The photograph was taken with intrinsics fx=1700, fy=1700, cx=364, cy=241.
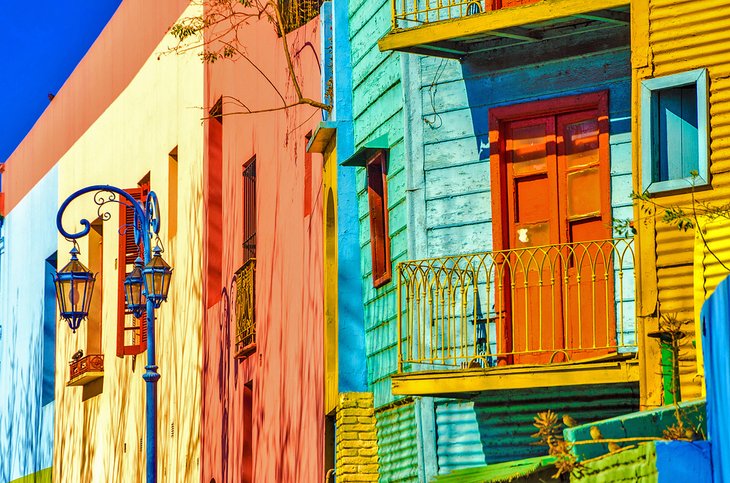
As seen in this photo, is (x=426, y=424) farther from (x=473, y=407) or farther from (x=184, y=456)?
(x=184, y=456)

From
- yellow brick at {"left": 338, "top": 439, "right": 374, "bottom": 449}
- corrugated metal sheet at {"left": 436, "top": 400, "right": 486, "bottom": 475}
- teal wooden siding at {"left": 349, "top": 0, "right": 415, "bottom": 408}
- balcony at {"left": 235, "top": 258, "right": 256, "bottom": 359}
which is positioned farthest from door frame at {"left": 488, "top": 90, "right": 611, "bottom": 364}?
balcony at {"left": 235, "top": 258, "right": 256, "bottom": 359}

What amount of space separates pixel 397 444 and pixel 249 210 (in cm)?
668

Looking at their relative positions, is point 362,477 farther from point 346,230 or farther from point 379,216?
point 379,216

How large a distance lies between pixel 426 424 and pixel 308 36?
227 inches

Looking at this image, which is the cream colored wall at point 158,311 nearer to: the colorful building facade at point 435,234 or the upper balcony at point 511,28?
the colorful building facade at point 435,234

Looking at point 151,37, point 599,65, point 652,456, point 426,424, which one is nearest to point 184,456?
point 151,37

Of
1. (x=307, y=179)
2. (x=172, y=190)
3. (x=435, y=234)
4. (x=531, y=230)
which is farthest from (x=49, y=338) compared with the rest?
(x=531, y=230)

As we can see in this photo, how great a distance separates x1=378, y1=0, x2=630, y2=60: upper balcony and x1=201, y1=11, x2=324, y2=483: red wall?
12.0 feet

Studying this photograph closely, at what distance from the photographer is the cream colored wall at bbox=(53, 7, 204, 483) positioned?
24438 millimetres

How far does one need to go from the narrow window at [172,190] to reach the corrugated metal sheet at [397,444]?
985 cm

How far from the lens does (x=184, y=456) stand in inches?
965

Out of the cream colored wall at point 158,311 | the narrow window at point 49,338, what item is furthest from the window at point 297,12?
the narrow window at point 49,338

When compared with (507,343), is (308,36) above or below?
above

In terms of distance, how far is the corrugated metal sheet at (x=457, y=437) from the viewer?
14641mm
